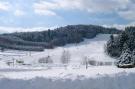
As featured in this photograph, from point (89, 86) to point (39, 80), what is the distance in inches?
101

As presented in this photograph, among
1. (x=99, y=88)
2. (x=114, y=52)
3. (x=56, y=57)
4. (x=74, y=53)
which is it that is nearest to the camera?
(x=99, y=88)

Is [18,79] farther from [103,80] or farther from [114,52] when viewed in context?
[114,52]

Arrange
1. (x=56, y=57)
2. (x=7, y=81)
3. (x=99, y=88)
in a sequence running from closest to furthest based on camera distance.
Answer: (x=7, y=81) < (x=99, y=88) < (x=56, y=57)

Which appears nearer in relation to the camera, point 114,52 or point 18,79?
point 18,79

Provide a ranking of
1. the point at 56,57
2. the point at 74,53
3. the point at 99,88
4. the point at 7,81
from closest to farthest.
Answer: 1. the point at 7,81
2. the point at 99,88
3. the point at 56,57
4. the point at 74,53

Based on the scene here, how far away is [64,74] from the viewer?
A: 18375 mm

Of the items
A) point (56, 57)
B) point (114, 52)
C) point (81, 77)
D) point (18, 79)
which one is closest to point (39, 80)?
point (18, 79)

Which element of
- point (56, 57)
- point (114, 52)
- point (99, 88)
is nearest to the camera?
point (99, 88)

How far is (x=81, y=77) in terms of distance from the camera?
18.1 metres

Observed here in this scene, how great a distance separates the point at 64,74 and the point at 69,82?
84cm

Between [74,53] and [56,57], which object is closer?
[56,57]

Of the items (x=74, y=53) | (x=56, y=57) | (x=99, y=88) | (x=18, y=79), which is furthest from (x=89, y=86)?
(x=74, y=53)

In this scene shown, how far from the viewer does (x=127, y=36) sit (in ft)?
372

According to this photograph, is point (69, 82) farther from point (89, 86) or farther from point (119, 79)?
point (119, 79)
